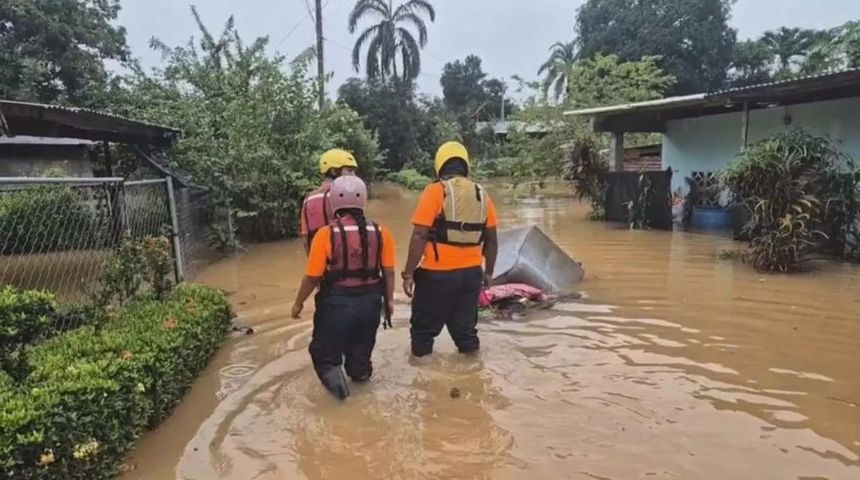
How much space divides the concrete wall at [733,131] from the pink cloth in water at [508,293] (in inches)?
257

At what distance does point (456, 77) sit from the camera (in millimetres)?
54531

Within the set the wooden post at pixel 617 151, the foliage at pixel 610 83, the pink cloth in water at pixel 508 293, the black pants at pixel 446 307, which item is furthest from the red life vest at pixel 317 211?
the foliage at pixel 610 83

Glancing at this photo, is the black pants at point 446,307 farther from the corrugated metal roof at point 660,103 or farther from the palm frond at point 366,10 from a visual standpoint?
the palm frond at point 366,10

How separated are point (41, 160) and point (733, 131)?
14.4 m

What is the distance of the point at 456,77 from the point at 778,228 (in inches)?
1889

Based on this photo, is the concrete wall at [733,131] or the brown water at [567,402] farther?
the concrete wall at [733,131]

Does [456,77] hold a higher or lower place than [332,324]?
higher

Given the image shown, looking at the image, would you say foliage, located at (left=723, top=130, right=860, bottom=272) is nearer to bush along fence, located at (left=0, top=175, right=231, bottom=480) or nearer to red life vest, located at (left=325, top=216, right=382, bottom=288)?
red life vest, located at (left=325, top=216, right=382, bottom=288)

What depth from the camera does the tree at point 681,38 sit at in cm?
3672

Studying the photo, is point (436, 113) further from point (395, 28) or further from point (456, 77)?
point (456, 77)

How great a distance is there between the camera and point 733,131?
13750 mm

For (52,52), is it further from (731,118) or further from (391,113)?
(731,118)

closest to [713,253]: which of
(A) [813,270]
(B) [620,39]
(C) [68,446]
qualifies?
(A) [813,270]

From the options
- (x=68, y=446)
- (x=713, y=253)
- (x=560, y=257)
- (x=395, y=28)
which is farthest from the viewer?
(x=395, y=28)
